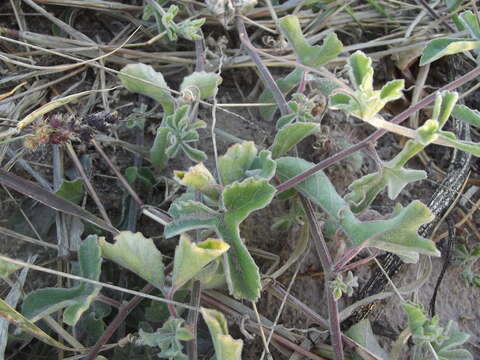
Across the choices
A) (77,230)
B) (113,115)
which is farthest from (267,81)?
(77,230)

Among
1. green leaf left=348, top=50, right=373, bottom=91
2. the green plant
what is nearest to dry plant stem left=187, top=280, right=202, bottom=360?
the green plant

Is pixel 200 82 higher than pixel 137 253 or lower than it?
higher

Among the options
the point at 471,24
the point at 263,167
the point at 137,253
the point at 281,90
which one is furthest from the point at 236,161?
the point at 471,24

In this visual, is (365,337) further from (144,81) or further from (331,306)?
(144,81)

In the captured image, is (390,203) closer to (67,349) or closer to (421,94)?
(421,94)

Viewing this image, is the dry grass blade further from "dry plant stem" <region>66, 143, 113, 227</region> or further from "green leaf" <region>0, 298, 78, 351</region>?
"green leaf" <region>0, 298, 78, 351</region>
